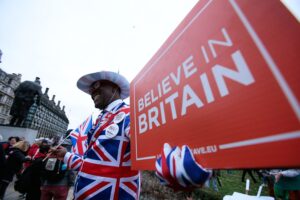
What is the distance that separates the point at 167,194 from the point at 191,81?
6001 millimetres

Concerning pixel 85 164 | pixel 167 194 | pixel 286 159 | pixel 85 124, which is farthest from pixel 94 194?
pixel 167 194

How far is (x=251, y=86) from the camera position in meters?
0.46

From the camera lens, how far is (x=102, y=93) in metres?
1.74

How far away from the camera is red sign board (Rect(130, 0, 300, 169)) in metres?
0.39

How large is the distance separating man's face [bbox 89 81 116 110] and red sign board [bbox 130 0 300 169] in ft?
3.23

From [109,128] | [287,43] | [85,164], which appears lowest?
[85,164]

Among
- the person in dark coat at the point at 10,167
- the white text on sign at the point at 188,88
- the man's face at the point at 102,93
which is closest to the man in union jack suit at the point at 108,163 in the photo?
the man's face at the point at 102,93

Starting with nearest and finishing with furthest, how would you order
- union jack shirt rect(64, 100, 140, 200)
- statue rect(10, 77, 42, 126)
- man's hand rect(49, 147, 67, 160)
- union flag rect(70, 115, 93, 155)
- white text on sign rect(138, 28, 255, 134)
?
white text on sign rect(138, 28, 255, 134), union jack shirt rect(64, 100, 140, 200), man's hand rect(49, 147, 67, 160), union flag rect(70, 115, 93, 155), statue rect(10, 77, 42, 126)

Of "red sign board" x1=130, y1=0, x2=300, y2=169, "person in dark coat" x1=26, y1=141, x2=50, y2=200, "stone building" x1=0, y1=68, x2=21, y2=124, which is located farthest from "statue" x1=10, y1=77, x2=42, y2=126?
"stone building" x1=0, y1=68, x2=21, y2=124

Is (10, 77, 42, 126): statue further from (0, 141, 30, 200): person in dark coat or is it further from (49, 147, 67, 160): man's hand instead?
(49, 147, 67, 160): man's hand

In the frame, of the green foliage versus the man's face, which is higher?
the man's face

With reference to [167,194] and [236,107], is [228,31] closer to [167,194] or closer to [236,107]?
[236,107]

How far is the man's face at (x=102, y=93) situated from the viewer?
172 centimetres

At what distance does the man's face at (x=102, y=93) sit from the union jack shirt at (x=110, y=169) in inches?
13.7
